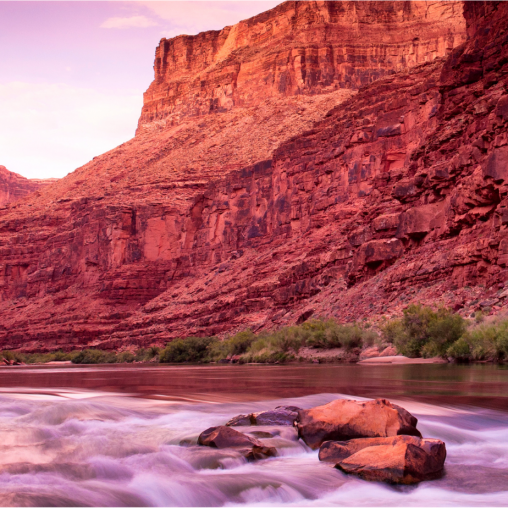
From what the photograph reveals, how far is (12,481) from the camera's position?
5.48m

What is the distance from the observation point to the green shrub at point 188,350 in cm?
3997

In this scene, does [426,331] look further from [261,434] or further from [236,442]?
[236,442]

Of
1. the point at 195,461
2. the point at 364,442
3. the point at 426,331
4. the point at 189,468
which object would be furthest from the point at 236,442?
the point at 426,331

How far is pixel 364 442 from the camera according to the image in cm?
605

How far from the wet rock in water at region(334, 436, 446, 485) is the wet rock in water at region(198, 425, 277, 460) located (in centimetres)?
84

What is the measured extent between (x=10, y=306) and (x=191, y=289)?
107ft

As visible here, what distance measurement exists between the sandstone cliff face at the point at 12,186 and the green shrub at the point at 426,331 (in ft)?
532

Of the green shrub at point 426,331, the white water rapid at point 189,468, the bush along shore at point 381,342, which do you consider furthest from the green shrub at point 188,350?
the white water rapid at point 189,468

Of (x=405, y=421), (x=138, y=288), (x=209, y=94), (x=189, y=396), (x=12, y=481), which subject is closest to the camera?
(x=12, y=481)

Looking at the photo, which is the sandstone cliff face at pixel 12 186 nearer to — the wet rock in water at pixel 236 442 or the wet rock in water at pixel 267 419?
the wet rock in water at pixel 267 419

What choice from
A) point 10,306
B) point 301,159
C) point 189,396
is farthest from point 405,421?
point 10,306

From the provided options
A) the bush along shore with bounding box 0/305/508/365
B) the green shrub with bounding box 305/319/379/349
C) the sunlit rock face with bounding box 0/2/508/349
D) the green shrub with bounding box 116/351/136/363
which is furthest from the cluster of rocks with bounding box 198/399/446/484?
the green shrub with bounding box 116/351/136/363

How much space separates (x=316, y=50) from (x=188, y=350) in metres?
73.7

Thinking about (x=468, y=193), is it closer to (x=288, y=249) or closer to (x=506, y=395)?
(x=506, y=395)
